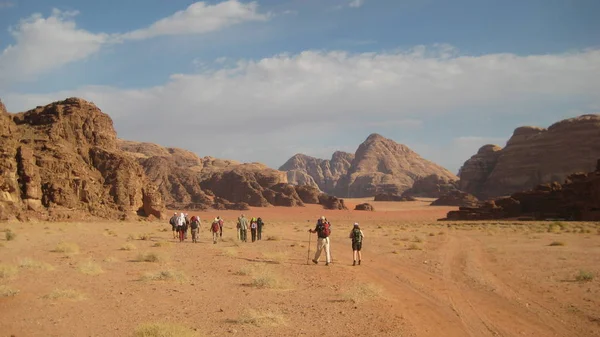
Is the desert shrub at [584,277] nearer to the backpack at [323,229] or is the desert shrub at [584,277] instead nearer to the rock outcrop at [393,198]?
the backpack at [323,229]

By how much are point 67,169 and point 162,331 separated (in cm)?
4056

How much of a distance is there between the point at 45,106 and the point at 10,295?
4549cm

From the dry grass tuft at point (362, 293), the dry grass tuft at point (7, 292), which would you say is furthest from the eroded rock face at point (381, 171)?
the dry grass tuft at point (7, 292)

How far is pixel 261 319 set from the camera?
323 inches

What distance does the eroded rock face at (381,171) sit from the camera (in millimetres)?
156125

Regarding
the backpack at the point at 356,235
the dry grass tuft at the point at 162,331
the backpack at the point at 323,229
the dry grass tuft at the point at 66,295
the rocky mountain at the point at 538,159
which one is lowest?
the dry grass tuft at the point at 66,295

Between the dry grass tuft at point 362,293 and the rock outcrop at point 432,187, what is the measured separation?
116 meters

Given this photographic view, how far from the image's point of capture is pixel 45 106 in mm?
49219

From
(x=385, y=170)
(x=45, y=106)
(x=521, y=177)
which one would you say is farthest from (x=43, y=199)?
(x=385, y=170)

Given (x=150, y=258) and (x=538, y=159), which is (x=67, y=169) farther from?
(x=538, y=159)

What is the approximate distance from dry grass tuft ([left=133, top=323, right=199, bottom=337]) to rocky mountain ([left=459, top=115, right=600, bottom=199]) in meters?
97.9

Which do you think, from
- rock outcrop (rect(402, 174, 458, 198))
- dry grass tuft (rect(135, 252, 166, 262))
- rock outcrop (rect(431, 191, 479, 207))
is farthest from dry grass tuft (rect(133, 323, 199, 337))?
rock outcrop (rect(402, 174, 458, 198))

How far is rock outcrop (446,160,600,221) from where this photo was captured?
4788 cm

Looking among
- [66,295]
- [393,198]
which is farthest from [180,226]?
[393,198]
